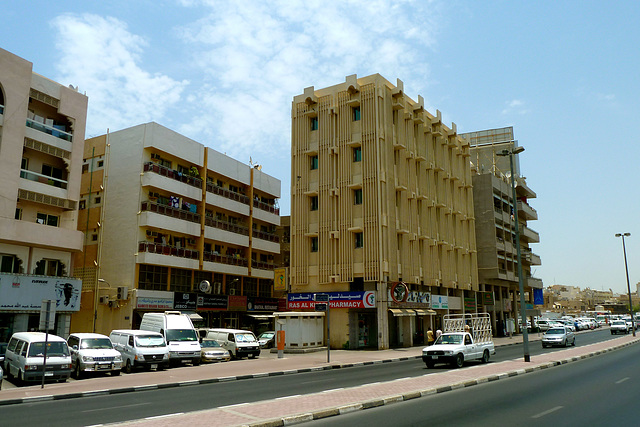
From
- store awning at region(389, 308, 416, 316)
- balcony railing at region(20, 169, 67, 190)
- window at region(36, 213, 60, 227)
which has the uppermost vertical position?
balcony railing at region(20, 169, 67, 190)

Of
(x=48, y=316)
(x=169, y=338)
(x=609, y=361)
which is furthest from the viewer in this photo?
(x=169, y=338)

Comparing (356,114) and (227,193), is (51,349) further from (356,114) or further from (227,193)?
(356,114)

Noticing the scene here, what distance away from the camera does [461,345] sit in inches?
940

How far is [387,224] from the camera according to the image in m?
42.1

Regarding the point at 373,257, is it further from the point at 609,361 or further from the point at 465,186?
the point at 465,186

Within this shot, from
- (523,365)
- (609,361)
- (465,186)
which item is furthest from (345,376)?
(465,186)

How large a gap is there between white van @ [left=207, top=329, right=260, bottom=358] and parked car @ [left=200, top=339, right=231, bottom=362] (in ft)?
3.20

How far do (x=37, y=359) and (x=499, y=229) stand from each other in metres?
58.5

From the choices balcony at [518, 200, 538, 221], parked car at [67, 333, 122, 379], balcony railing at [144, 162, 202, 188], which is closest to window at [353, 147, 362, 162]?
balcony railing at [144, 162, 202, 188]

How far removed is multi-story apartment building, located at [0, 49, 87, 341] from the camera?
106 feet

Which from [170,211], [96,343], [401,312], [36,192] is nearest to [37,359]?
[96,343]

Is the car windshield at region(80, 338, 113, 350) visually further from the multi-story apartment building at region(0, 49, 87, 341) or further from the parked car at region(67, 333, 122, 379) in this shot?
the multi-story apartment building at region(0, 49, 87, 341)

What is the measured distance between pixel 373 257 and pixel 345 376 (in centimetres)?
1977

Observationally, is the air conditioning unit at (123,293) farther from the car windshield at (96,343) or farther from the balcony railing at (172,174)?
the car windshield at (96,343)
